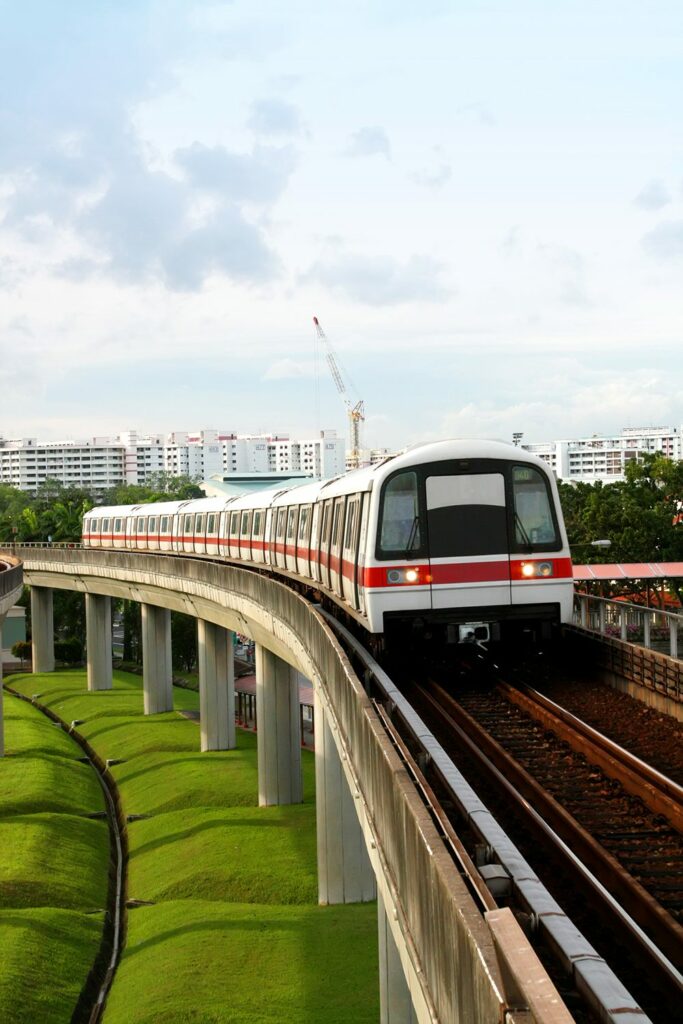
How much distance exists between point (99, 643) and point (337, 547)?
123 feet

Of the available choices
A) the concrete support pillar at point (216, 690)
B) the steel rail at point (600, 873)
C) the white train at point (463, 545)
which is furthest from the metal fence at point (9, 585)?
the steel rail at point (600, 873)

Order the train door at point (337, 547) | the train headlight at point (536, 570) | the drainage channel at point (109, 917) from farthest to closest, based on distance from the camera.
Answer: the train door at point (337, 547) → the drainage channel at point (109, 917) → the train headlight at point (536, 570)

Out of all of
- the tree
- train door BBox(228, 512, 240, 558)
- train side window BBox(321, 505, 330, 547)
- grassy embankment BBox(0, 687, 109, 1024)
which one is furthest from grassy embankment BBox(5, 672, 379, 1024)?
the tree

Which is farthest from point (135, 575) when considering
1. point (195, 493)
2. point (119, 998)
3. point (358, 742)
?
point (195, 493)

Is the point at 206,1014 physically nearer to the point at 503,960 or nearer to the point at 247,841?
the point at 247,841

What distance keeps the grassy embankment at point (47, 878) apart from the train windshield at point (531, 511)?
949cm

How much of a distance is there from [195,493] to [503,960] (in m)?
117

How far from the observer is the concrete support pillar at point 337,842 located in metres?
21.3

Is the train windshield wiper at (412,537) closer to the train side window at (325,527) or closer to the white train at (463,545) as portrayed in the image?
the white train at (463,545)

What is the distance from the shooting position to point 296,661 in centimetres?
2253

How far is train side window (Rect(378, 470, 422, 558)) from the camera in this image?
15.5m

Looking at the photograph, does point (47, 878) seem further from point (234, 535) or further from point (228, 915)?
point (234, 535)

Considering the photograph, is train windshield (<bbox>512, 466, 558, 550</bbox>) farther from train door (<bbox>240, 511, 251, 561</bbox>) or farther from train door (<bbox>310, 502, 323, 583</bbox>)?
train door (<bbox>240, 511, 251, 561</bbox>)

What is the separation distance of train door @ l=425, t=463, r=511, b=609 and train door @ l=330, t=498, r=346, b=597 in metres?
2.91
